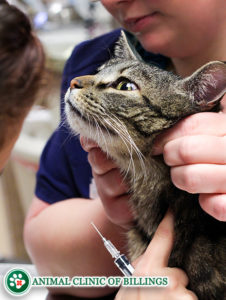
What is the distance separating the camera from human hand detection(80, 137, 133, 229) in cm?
70

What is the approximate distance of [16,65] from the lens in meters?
0.54

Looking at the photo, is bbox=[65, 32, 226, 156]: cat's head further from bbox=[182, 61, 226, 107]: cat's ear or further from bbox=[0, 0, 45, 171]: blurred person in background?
bbox=[0, 0, 45, 171]: blurred person in background

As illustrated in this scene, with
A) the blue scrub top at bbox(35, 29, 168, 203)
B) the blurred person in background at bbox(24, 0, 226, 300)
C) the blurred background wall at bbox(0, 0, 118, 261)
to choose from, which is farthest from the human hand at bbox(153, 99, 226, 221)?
the blurred background wall at bbox(0, 0, 118, 261)

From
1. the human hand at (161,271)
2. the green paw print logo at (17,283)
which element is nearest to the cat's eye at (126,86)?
the human hand at (161,271)

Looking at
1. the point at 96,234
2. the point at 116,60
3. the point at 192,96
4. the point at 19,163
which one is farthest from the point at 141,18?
the point at 19,163

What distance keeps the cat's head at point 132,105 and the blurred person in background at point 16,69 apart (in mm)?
107

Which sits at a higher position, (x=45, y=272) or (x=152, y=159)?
(x=152, y=159)

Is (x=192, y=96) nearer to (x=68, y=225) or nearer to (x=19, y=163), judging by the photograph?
(x=68, y=225)

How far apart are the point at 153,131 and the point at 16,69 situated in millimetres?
240

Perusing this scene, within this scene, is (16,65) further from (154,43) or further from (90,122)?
(154,43)

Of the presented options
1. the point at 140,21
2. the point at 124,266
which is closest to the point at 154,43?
the point at 140,21

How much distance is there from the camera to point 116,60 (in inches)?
30.5

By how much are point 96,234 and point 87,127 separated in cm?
27

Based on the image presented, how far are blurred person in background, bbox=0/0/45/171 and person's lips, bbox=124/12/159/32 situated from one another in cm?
23
